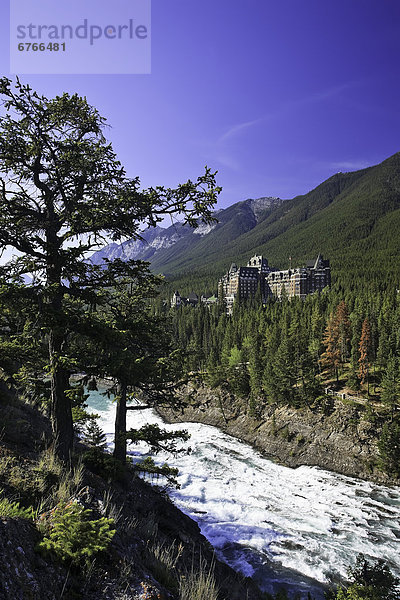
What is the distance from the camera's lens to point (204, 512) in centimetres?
2609

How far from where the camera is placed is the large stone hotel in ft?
490

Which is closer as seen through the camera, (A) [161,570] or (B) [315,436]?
(A) [161,570]

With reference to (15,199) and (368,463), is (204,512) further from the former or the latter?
(15,199)

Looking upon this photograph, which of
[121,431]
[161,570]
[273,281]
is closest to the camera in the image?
[161,570]

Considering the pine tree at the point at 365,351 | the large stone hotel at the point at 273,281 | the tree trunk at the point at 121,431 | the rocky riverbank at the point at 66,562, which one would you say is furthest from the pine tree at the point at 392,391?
the large stone hotel at the point at 273,281

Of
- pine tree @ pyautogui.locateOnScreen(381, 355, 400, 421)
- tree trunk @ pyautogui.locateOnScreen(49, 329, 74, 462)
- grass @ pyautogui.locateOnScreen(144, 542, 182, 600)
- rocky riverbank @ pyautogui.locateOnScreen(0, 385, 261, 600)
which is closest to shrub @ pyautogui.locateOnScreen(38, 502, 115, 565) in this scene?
rocky riverbank @ pyautogui.locateOnScreen(0, 385, 261, 600)

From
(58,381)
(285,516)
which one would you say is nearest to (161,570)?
(58,381)

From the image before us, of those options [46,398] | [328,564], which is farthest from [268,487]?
[46,398]

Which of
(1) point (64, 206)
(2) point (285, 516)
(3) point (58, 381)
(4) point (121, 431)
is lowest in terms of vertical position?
(2) point (285, 516)

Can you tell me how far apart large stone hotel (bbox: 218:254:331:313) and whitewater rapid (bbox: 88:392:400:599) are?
343 feet

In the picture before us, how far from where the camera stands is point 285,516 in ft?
88.4

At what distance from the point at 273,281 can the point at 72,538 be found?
162m

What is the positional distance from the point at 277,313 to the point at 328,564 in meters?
68.2

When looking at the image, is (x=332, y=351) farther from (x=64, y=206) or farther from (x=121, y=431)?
(x=64, y=206)
